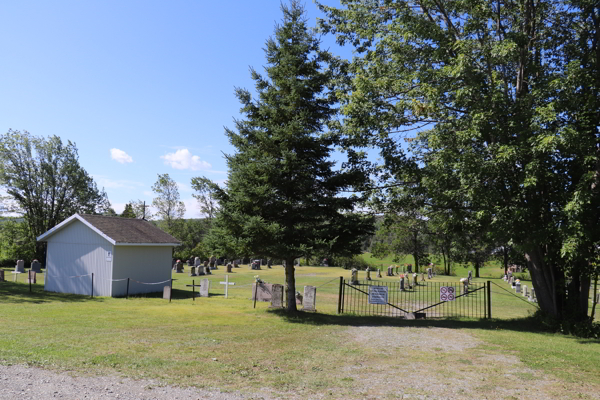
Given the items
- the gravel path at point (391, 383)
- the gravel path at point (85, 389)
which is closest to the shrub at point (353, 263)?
the gravel path at point (391, 383)

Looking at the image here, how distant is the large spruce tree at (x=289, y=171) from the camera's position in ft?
47.8

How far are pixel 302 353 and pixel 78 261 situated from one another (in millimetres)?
16517

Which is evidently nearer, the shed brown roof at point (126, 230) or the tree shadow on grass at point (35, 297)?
the tree shadow on grass at point (35, 297)

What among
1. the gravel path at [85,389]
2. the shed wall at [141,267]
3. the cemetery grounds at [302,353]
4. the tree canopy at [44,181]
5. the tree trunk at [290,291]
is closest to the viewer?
the gravel path at [85,389]

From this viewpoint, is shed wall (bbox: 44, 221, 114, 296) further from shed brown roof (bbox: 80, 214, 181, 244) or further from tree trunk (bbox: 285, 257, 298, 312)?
tree trunk (bbox: 285, 257, 298, 312)

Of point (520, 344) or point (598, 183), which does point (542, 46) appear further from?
point (520, 344)

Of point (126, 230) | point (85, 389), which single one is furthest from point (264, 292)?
point (85, 389)

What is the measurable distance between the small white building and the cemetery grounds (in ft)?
16.8

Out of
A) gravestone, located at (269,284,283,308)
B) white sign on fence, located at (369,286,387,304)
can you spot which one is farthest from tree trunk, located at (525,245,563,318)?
gravestone, located at (269,284,283,308)

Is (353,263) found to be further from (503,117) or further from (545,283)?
(503,117)

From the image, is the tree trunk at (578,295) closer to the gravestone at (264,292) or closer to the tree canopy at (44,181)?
the gravestone at (264,292)

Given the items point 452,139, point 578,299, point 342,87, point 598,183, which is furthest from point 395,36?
point 578,299

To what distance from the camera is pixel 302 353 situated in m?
9.21

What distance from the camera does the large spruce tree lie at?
14.6m
